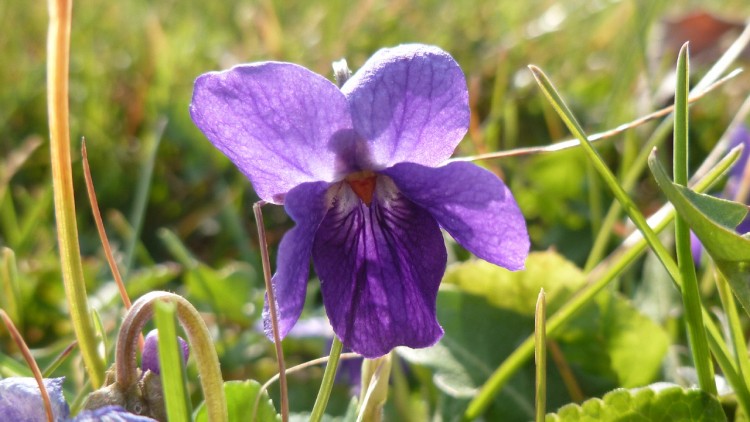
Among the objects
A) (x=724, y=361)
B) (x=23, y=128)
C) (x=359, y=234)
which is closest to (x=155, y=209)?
(x=23, y=128)

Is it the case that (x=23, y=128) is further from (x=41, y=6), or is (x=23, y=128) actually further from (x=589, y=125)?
(x=589, y=125)

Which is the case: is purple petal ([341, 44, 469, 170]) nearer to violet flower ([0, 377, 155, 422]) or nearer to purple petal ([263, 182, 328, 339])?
purple petal ([263, 182, 328, 339])

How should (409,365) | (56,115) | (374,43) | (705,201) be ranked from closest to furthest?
(705,201), (56,115), (409,365), (374,43)

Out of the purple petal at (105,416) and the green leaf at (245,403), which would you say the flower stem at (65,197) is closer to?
the green leaf at (245,403)

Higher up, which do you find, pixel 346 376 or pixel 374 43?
pixel 374 43

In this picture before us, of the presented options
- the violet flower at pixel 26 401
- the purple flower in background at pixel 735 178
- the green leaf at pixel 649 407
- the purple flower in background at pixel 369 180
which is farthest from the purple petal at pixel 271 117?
the purple flower in background at pixel 735 178
